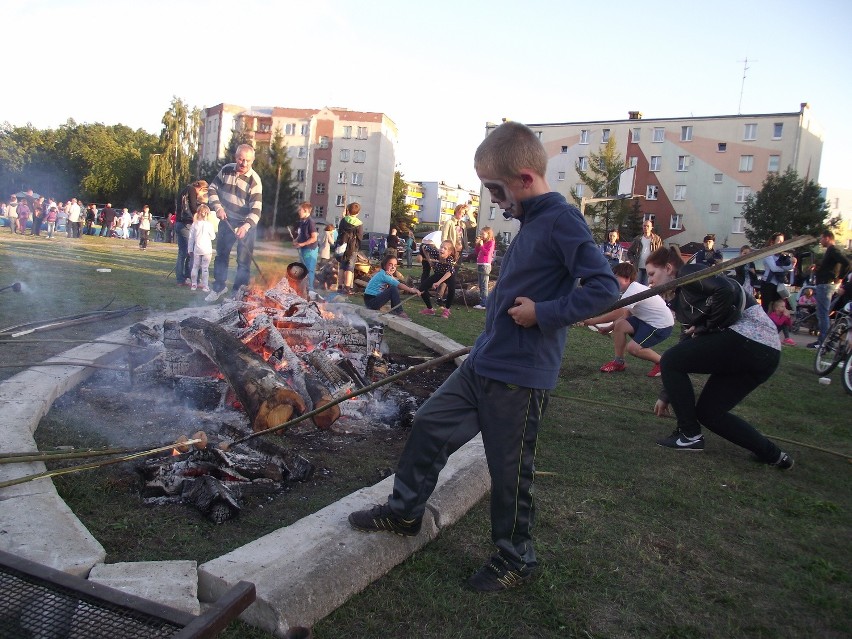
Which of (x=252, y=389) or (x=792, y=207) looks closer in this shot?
(x=252, y=389)

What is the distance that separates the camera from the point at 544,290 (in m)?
2.59

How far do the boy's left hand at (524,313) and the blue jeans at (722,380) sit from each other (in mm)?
2695

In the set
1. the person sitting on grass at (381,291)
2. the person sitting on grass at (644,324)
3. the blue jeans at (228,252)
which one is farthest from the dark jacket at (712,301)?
the blue jeans at (228,252)

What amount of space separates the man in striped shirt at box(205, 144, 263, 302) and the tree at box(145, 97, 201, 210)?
5270cm

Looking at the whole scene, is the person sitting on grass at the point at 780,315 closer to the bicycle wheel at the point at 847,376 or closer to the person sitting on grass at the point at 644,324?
the bicycle wheel at the point at 847,376

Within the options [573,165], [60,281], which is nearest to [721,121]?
[573,165]

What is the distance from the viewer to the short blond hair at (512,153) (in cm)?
256

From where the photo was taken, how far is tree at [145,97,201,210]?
58125mm

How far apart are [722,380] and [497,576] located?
9.63 ft

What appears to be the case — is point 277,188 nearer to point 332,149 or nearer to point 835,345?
point 332,149

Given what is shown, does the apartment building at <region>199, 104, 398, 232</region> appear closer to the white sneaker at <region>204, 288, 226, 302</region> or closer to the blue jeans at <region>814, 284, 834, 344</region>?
the white sneaker at <region>204, 288, 226, 302</region>

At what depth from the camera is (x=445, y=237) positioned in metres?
14.4

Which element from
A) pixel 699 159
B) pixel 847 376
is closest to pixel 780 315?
pixel 847 376

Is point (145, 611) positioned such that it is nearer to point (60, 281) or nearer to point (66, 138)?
point (60, 281)
